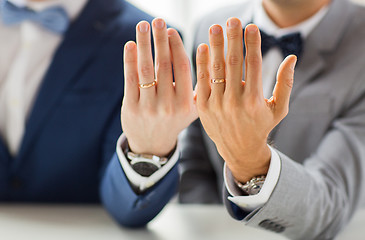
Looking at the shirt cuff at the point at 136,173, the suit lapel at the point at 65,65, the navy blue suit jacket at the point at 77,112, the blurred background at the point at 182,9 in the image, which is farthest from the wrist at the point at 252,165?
the blurred background at the point at 182,9

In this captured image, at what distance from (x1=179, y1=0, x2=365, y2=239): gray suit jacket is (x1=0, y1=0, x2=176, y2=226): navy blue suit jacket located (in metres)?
0.15

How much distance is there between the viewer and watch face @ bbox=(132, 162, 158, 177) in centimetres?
71

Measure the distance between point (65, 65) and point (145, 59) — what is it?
329mm

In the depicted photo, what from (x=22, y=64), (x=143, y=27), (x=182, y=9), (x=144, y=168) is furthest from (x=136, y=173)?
(x=182, y=9)

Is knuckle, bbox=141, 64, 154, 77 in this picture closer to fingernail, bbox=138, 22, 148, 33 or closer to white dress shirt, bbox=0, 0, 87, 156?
fingernail, bbox=138, 22, 148, 33

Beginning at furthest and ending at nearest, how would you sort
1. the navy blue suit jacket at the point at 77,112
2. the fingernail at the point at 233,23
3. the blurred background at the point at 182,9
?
the blurred background at the point at 182,9 < the navy blue suit jacket at the point at 77,112 < the fingernail at the point at 233,23

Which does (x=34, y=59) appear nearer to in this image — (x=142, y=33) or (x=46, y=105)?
(x=46, y=105)

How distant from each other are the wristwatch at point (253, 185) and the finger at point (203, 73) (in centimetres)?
13

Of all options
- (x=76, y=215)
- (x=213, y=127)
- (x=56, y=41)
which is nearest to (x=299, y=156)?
(x=213, y=127)

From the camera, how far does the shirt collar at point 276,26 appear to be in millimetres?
739

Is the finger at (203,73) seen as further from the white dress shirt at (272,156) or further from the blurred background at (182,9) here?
the blurred background at (182,9)

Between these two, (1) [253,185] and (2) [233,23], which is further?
(1) [253,185]

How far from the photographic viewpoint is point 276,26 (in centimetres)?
76

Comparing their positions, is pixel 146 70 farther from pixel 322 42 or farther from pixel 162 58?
pixel 322 42
